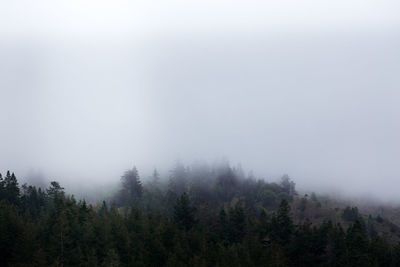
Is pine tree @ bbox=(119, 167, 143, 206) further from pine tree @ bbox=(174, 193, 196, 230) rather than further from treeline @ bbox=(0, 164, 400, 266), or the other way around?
pine tree @ bbox=(174, 193, 196, 230)

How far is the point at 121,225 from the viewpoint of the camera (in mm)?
74562

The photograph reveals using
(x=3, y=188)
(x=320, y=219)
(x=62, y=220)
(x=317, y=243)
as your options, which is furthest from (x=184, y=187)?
(x=62, y=220)

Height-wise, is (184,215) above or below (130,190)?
below

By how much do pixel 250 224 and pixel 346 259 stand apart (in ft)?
75.4

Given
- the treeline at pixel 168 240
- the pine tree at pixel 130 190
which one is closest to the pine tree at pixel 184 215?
the treeline at pixel 168 240

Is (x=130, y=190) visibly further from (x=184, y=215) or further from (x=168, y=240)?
(x=168, y=240)

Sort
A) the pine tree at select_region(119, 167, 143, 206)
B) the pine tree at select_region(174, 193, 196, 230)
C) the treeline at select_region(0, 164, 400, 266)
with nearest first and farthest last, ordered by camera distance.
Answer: the treeline at select_region(0, 164, 400, 266) < the pine tree at select_region(174, 193, 196, 230) < the pine tree at select_region(119, 167, 143, 206)

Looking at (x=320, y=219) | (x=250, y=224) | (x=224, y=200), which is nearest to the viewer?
(x=250, y=224)

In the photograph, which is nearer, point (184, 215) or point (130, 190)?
point (184, 215)

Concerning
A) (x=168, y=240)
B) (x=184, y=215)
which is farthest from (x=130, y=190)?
(x=168, y=240)

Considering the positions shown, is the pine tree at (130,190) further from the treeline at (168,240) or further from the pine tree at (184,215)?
the pine tree at (184,215)

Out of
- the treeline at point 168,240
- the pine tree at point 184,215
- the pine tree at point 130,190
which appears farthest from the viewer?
the pine tree at point 130,190

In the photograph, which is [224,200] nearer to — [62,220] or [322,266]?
[322,266]

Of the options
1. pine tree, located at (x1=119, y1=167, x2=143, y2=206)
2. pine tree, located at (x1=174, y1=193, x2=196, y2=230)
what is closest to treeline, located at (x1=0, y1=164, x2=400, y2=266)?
pine tree, located at (x1=174, y1=193, x2=196, y2=230)
